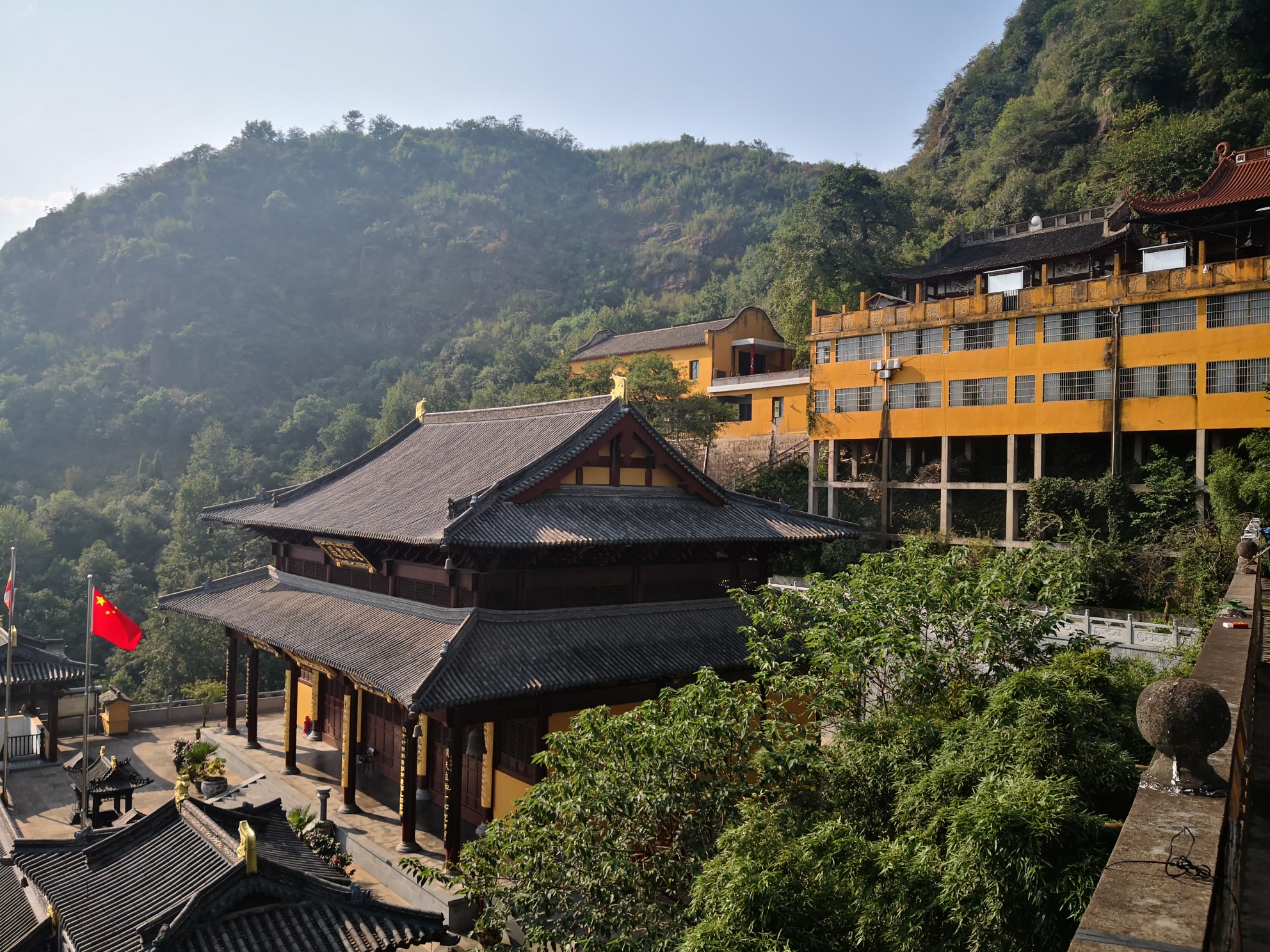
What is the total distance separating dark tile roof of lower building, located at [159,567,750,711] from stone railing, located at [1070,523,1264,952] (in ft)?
32.6

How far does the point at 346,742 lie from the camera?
60.4 feet

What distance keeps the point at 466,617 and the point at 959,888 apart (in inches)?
439

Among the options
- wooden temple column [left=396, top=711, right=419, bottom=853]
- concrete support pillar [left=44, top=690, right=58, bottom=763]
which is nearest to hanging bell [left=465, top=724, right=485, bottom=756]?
wooden temple column [left=396, top=711, right=419, bottom=853]

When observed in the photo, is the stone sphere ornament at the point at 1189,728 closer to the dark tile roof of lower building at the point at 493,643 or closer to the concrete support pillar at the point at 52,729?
the dark tile roof of lower building at the point at 493,643

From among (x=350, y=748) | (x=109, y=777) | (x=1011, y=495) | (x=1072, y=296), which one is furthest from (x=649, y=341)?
(x=109, y=777)

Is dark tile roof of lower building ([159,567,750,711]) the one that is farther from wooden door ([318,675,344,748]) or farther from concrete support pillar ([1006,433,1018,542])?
concrete support pillar ([1006,433,1018,542])

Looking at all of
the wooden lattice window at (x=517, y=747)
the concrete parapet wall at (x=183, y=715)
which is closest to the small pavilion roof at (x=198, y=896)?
the wooden lattice window at (x=517, y=747)

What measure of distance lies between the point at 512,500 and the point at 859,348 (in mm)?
23978

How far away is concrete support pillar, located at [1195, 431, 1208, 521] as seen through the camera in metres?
29.1

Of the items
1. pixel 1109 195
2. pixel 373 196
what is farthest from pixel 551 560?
pixel 373 196

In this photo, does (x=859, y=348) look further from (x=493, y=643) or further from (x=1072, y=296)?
(x=493, y=643)

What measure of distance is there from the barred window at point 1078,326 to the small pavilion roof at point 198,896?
96.4 ft

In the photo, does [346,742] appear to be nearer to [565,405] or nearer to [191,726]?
[565,405]

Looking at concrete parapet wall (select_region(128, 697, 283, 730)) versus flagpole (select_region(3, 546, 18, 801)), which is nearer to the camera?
flagpole (select_region(3, 546, 18, 801))
